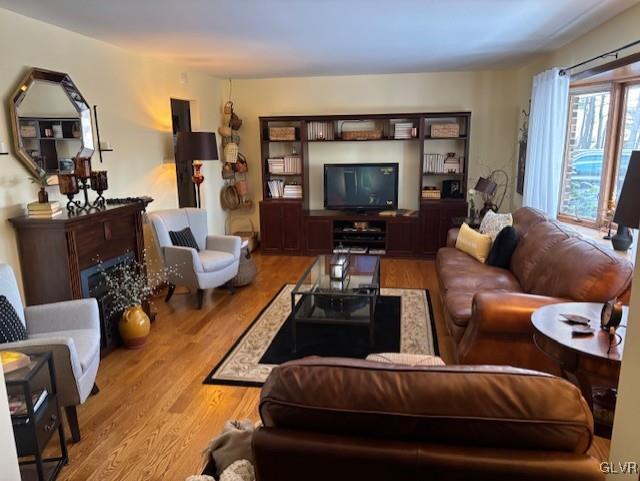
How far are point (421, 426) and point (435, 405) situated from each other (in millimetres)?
59

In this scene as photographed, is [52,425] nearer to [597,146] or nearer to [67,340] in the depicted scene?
[67,340]

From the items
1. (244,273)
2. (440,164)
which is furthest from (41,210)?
(440,164)

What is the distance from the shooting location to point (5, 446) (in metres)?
1.19

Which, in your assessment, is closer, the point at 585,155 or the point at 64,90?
the point at 64,90

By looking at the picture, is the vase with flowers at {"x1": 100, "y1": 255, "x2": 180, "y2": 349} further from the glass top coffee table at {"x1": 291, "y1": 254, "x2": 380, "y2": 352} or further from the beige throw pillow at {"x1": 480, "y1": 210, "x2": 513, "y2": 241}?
the beige throw pillow at {"x1": 480, "y1": 210, "x2": 513, "y2": 241}

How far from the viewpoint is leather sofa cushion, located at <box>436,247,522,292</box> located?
332 centimetres

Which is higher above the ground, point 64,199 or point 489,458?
point 64,199

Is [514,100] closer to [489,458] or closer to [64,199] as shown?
[64,199]

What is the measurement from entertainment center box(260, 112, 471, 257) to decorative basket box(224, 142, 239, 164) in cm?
37

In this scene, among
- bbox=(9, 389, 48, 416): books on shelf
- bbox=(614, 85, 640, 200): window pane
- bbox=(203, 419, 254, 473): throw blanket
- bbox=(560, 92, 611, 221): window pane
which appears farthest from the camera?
bbox=(560, 92, 611, 221): window pane

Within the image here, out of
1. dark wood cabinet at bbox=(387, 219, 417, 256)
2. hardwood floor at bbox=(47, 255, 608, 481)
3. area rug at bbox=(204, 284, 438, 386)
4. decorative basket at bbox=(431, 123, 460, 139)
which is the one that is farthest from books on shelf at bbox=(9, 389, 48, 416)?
decorative basket at bbox=(431, 123, 460, 139)

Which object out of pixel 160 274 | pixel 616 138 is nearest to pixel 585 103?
pixel 616 138

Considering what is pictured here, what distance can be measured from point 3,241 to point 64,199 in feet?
2.27

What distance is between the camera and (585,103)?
4.18 meters
